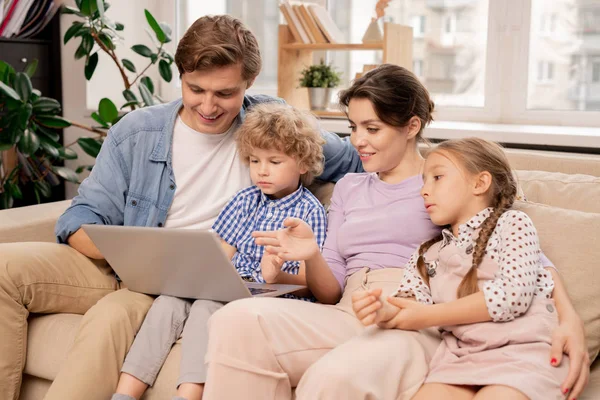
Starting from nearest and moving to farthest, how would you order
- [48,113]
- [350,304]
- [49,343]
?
[350,304], [49,343], [48,113]

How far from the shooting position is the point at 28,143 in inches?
119

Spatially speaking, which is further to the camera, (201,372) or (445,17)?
(445,17)

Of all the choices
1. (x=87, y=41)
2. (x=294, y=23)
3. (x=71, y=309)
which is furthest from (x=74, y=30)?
(x=71, y=309)

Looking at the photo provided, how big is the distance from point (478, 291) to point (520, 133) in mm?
1196

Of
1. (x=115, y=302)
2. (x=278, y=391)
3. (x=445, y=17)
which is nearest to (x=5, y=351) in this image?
(x=115, y=302)

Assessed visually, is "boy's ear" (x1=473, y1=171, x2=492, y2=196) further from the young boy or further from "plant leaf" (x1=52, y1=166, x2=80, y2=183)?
"plant leaf" (x1=52, y1=166, x2=80, y2=183)

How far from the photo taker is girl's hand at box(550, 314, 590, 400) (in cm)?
139

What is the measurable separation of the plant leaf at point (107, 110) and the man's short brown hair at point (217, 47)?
A: 120cm

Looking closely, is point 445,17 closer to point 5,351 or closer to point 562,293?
point 562,293

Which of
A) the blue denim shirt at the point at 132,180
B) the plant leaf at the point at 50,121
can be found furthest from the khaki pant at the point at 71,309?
the plant leaf at the point at 50,121

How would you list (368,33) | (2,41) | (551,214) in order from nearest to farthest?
(551,214), (368,33), (2,41)

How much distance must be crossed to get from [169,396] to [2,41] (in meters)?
2.22

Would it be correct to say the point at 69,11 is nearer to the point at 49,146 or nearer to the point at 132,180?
the point at 49,146

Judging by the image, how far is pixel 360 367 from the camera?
1.36 metres
